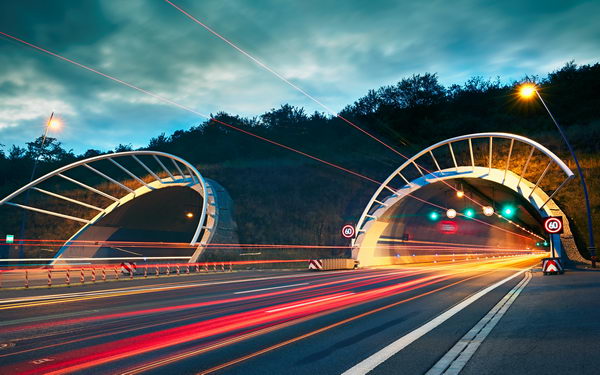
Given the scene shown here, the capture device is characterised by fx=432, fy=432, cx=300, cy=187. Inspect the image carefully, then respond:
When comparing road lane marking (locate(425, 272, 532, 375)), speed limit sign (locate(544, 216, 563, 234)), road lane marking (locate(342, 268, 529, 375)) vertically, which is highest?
speed limit sign (locate(544, 216, 563, 234))

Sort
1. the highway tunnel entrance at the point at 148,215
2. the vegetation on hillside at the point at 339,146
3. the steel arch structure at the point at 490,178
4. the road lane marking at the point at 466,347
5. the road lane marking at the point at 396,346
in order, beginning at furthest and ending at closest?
the vegetation on hillside at the point at 339,146 < the highway tunnel entrance at the point at 148,215 < the steel arch structure at the point at 490,178 < the road lane marking at the point at 396,346 < the road lane marking at the point at 466,347

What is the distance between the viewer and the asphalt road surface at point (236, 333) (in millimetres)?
5843

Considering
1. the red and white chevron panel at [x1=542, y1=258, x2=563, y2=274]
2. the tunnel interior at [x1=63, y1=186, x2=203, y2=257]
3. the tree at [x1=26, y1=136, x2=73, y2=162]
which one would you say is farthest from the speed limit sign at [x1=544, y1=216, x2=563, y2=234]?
the tree at [x1=26, y1=136, x2=73, y2=162]

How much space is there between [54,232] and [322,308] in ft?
142

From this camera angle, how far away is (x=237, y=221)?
45.7 meters

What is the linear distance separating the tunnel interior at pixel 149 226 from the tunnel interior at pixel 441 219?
20.4 m

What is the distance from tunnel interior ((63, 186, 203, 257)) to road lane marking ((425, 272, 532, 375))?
3576 cm

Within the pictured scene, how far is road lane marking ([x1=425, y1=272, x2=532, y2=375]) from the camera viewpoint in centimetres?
538

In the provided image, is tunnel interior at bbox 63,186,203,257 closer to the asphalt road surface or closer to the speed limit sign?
the asphalt road surface

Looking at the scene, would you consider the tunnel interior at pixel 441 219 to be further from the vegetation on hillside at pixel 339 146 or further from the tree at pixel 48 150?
the tree at pixel 48 150

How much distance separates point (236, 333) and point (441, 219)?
45.3 m

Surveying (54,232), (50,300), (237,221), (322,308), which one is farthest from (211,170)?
(322,308)

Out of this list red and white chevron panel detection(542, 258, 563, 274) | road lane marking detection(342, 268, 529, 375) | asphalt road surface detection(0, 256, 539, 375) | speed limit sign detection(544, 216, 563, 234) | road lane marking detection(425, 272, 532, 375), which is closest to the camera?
road lane marking detection(425, 272, 532, 375)

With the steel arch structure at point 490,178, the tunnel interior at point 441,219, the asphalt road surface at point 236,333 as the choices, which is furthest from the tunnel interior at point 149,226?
the asphalt road surface at point 236,333
